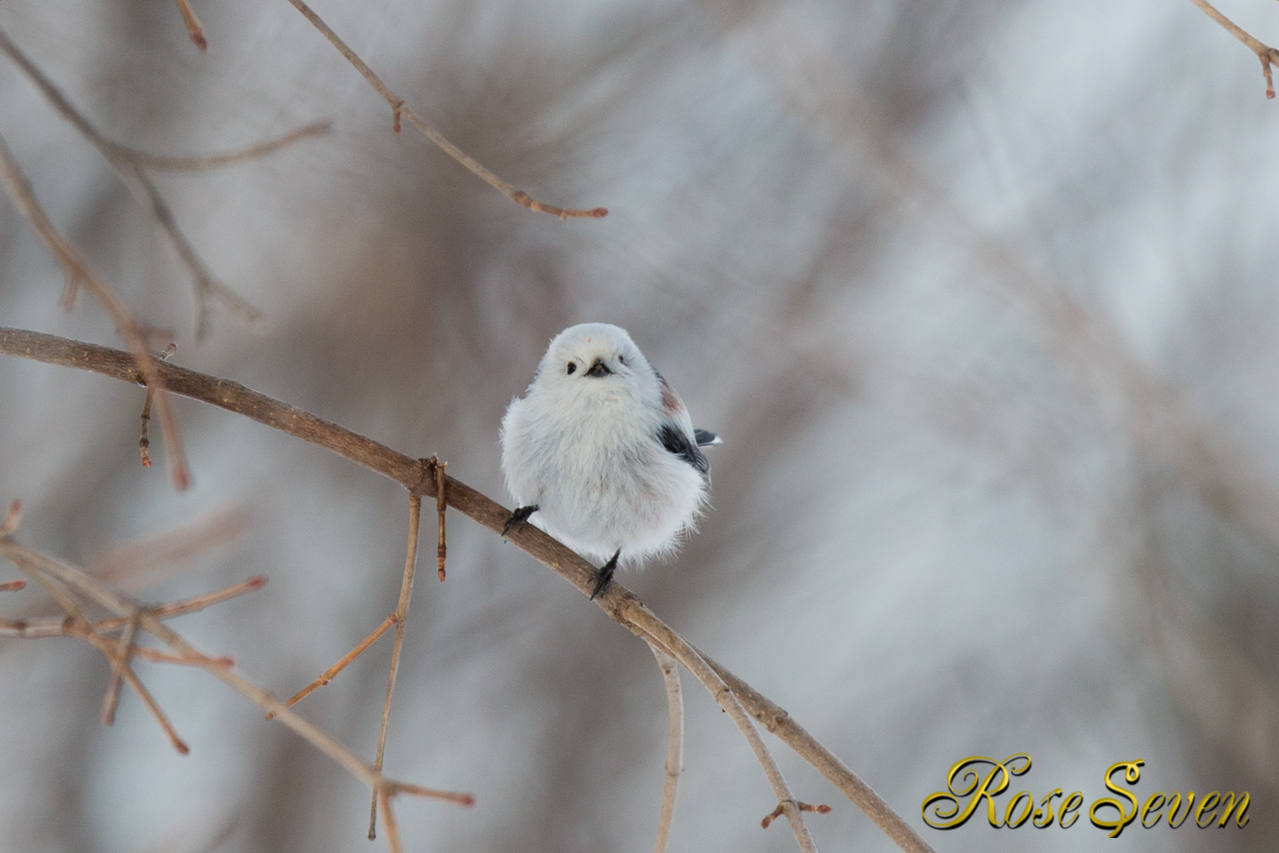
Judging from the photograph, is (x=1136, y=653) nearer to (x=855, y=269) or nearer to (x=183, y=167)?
(x=855, y=269)

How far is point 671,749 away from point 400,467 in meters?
0.52

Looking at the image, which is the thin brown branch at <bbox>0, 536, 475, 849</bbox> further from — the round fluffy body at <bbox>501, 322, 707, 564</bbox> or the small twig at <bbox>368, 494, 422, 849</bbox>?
the round fluffy body at <bbox>501, 322, 707, 564</bbox>

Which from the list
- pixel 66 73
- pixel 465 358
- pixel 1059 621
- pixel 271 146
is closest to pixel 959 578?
pixel 1059 621

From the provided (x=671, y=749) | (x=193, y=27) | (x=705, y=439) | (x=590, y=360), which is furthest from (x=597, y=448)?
(x=193, y=27)

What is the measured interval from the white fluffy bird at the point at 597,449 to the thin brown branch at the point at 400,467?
391 millimetres

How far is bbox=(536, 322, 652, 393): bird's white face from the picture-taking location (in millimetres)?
1706

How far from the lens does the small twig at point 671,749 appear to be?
46.6 inches

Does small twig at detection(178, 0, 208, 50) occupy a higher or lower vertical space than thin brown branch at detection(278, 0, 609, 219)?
higher

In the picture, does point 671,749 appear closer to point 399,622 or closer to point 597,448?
point 399,622

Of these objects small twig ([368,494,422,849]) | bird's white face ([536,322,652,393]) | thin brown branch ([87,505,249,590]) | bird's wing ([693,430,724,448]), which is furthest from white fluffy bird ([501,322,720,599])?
thin brown branch ([87,505,249,590])

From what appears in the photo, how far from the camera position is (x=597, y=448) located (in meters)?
1.78

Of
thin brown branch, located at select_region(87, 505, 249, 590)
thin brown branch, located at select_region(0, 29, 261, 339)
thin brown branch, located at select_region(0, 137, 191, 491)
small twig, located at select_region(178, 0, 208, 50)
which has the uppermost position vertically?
small twig, located at select_region(178, 0, 208, 50)

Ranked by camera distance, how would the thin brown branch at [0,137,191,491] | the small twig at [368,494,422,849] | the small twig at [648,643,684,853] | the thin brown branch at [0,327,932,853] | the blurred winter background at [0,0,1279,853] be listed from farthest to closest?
the blurred winter background at [0,0,1279,853] → the small twig at [648,643,684,853] → the thin brown branch at [0,327,932,853] → the small twig at [368,494,422,849] → the thin brown branch at [0,137,191,491]

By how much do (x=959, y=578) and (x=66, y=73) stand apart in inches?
136
